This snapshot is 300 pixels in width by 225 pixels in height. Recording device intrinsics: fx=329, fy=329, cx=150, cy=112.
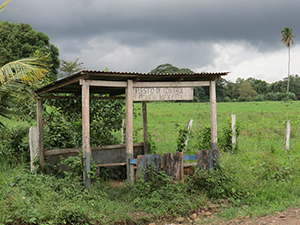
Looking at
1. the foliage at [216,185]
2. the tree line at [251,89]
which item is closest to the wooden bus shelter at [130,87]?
the foliage at [216,185]

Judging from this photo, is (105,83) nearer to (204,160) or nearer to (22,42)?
(204,160)

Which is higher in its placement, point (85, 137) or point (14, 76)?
point (14, 76)

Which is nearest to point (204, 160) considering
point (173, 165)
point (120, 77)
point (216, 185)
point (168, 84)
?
point (216, 185)

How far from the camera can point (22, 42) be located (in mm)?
31688

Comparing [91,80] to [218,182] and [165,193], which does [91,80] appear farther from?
[218,182]

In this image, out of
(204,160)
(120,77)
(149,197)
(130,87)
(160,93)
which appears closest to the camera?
(149,197)

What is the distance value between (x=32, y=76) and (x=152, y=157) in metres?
3.64

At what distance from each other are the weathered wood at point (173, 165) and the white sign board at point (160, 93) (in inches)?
56.7

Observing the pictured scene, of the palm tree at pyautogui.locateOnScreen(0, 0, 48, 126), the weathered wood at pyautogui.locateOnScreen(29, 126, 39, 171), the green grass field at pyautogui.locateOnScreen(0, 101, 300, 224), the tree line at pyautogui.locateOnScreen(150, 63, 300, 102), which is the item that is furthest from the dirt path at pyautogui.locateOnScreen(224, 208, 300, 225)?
the tree line at pyautogui.locateOnScreen(150, 63, 300, 102)

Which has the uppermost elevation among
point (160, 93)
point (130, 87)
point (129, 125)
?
point (130, 87)

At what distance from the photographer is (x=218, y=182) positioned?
25.7 ft

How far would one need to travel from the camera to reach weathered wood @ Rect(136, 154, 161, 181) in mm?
7605

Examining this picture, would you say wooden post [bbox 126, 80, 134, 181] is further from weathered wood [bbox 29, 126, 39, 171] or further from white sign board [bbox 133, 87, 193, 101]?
weathered wood [bbox 29, 126, 39, 171]

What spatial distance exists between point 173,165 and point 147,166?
64 centimetres
